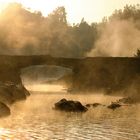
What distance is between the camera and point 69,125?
46.8 m

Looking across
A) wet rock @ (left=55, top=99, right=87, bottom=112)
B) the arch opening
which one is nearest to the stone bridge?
the arch opening

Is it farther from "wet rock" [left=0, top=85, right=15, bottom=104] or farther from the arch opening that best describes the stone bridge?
"wet rock" [left=0, top=85, right=15, bottom=104]

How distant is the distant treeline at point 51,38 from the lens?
156m

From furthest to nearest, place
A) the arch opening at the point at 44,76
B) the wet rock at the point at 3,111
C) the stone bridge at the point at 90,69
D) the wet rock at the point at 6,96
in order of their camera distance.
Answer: the arch opening at the point at 44,76, the stone bridge at the point at 90,69, the wet rock at the point at 6,96, the wet rock at the point at 3,111

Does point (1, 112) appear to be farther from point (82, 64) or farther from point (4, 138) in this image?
point (82, 64)

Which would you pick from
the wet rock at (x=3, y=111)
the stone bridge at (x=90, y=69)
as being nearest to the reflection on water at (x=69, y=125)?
the wet rock at (x=3, y=111)

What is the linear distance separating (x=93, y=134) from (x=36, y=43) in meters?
126

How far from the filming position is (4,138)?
3766 cm

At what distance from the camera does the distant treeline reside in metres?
156

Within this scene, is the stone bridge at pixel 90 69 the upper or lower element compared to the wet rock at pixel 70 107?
upper

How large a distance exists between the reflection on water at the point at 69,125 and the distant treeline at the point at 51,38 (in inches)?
3607

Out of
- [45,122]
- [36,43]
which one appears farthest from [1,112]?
[36,43]

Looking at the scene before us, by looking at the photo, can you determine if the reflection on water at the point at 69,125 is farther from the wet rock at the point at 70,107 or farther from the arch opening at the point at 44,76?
the arch opening at the point at 44,76

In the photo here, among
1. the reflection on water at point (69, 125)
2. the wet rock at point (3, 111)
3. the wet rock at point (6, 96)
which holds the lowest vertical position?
the reflection on water at point (69, 125)
